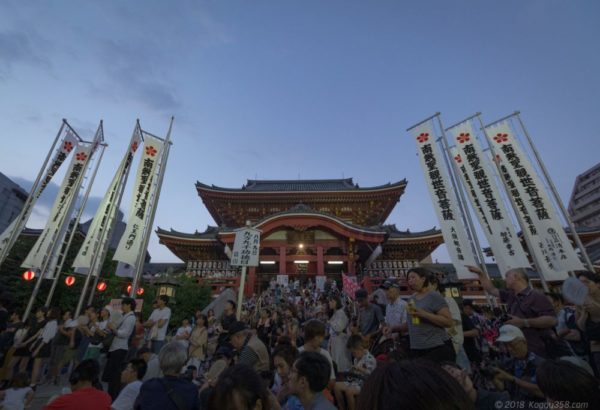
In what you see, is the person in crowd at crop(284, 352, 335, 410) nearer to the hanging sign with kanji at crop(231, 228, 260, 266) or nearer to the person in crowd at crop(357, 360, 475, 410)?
the person in crowd at crop(357, 360, 475, 410)

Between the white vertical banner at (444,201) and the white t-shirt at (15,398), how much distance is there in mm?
9239

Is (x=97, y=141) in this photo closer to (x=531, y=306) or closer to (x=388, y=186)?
(x=531, y=306)

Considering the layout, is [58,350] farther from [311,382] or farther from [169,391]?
[311,382]

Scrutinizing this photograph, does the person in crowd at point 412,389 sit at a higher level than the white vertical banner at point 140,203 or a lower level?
lower

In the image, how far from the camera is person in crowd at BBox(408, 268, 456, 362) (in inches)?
113

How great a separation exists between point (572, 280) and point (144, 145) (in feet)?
36.1

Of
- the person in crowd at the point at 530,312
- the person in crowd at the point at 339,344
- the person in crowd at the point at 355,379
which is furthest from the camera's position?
the person in crowd at the point at 339,344

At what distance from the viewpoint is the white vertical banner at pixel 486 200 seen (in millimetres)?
7996

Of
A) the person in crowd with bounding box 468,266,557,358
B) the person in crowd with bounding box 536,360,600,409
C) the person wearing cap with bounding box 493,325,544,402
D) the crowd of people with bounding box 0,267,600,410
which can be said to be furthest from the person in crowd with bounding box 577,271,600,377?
the person in crowd with bounding box 536,360,600,409

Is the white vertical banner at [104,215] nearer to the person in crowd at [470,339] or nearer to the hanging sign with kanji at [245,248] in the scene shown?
the hanging sign with kanji at [245,248]

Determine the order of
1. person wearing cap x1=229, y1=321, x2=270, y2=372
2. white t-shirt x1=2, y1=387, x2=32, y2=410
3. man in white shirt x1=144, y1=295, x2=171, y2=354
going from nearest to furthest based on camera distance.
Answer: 1. person wearing cap x1=229, y1=321, x2=270, y2=372
2. white t-shirt x1=2, y1=387, x2=32, y2=410
3. man in white shirt x1=144, y1=295, x2=171, y2=354

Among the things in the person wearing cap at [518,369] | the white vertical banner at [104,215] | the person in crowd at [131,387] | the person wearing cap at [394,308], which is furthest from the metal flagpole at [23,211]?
the person wearing cap at [518,369]

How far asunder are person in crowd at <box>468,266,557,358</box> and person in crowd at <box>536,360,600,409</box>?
169 cm

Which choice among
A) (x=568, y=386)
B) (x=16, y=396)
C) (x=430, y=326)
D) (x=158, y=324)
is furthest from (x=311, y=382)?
(x=158, y=324)
